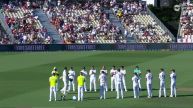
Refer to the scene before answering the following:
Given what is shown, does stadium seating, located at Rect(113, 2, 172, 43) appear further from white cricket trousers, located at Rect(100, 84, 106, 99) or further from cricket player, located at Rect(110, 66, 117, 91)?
white cricket trousers, located at Rect(100, 84, 106, 99)

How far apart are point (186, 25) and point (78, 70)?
1206 inches

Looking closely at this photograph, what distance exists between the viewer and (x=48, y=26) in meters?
72.9

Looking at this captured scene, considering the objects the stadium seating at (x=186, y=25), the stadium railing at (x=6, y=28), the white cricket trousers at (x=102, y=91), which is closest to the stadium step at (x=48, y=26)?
the stadium railing at (x=6, y=28)

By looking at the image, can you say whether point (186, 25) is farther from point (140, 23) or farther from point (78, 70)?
point (78, 70)

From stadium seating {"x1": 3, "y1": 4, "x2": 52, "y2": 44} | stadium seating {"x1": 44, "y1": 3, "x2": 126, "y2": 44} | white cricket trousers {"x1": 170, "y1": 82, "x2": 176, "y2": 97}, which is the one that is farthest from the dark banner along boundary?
white cricket trousers {"x1": 170, "y1": 82, "x2": 176, "y2": 97}

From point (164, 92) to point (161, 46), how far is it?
115ft

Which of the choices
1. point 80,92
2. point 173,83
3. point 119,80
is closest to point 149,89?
point 173,83

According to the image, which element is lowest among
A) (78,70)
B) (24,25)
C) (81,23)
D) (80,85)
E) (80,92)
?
(78,70)

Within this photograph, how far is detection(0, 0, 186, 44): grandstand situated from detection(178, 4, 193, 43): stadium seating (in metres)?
0.37

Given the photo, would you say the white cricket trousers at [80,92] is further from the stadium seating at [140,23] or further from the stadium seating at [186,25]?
the stadium seating at [186,25]

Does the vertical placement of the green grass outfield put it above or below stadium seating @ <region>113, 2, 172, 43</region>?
below

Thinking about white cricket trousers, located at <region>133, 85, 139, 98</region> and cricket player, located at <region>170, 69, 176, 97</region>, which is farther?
cricket player, located at <region>170, 69, 176, 97</region>

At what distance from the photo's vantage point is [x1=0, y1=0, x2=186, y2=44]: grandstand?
7017 centimetres

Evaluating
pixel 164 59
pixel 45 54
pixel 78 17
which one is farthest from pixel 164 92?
pixel 78 17
